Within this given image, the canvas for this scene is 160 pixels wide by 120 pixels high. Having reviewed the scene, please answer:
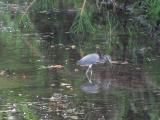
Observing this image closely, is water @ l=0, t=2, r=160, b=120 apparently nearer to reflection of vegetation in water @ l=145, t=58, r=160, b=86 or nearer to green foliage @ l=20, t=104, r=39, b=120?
green foliage @ l=20, t=104, r=39, b=120

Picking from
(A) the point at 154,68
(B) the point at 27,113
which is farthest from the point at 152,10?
(B) the point at 27,113

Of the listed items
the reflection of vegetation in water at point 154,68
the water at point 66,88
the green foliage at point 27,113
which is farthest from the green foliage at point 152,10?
the green foliage at point 27,113

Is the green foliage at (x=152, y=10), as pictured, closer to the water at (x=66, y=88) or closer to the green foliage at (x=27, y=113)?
the water at (x=66, y=88)

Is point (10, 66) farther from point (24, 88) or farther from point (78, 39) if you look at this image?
point (78, 39)

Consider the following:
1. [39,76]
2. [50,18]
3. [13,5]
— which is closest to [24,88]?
[39,76]

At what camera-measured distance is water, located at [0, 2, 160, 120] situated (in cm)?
938

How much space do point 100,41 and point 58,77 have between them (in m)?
4.40

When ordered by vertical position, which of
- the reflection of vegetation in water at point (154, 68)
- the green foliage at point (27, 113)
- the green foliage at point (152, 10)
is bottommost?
the green foliage at point (27, 113)

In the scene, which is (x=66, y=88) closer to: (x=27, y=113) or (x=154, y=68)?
(x=27, y=113)

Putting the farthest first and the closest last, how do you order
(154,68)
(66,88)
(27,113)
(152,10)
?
(152,10)
(154,68)
(66,88)
(27,113)

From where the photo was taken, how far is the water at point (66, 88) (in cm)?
938

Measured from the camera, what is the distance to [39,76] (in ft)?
38.6

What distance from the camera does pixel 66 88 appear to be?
10.8 m

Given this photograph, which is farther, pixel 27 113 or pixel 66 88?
pixel 66 88
